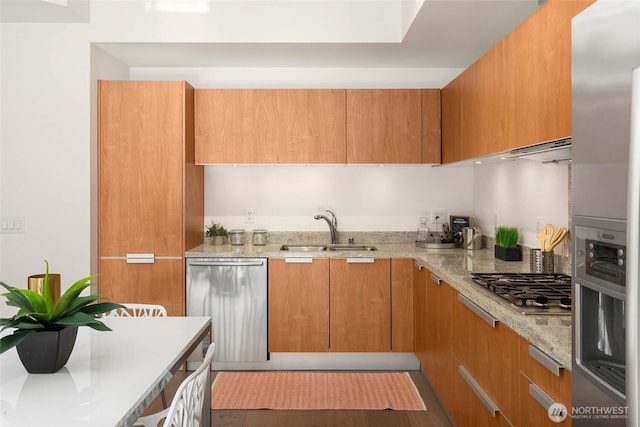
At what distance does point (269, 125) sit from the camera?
3.90 meters

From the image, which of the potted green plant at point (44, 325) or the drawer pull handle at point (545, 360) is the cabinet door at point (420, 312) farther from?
the potted green plant at point (44, 325)

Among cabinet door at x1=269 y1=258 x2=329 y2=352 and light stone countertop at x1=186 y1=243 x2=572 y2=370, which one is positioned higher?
light stone countertop at x1=186 y1=243 x2=572 y2=370

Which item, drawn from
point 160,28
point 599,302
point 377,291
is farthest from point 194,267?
point 599,302

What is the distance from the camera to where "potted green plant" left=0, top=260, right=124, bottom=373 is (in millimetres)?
1475

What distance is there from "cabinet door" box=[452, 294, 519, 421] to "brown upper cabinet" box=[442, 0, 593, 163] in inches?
31.6

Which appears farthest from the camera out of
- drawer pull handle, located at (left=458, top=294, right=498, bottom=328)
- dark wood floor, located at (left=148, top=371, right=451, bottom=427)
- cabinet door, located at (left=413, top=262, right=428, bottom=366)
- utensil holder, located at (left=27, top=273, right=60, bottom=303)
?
cabinet door, located at (left=413, top=262, right=428, bottom=366)

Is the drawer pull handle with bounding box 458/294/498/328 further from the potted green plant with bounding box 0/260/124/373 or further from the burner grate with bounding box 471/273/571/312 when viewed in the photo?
the potted green plant with bounding box 0/260/124/373

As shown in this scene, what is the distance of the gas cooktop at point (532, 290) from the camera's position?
5.96ft

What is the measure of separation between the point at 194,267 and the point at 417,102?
7.23 feet

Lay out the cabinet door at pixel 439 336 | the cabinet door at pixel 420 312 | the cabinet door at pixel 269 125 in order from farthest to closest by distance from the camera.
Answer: the cabinet door at pixel 269 125
the cabinet door at pixel 420 312
the cabinet door at pixel 439 336

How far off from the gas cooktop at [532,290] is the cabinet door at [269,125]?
71.5 inches

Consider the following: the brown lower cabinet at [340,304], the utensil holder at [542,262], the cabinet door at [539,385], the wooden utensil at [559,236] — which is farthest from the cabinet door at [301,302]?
the cabinet door at [539,385]

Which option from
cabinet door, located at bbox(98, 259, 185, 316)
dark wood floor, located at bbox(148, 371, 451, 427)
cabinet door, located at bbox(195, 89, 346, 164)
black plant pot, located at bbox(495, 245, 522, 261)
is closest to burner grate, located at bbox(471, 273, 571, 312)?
black plant pot, located at bbox(495, 245, 522, 261)

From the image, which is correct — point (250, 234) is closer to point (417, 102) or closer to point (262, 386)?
point (262, 386)
